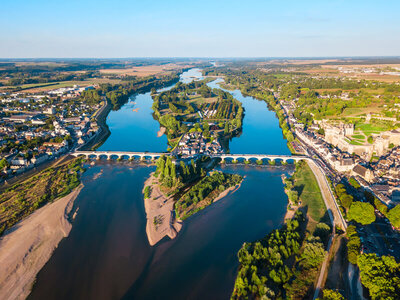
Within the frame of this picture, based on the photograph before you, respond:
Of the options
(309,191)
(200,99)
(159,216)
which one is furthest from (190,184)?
(200,99)

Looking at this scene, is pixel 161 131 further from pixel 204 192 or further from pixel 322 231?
pixel 322 231

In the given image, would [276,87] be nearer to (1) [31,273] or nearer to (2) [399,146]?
(2) [399,146]

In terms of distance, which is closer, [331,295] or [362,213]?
[331,295]

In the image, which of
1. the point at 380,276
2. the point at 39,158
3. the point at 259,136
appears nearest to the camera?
the point at 380,276

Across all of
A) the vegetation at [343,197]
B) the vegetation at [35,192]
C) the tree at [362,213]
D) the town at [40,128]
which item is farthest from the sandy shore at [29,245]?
the vegetation at [343,197]

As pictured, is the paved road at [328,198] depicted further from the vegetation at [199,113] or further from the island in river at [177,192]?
the vegetation at [199,113]

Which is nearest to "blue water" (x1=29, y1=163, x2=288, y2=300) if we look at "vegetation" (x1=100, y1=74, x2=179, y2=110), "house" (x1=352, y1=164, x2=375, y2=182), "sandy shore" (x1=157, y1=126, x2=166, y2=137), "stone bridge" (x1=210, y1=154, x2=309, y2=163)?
"stone bridge" (x1=210, y1=154, x2=309, y2=163)
